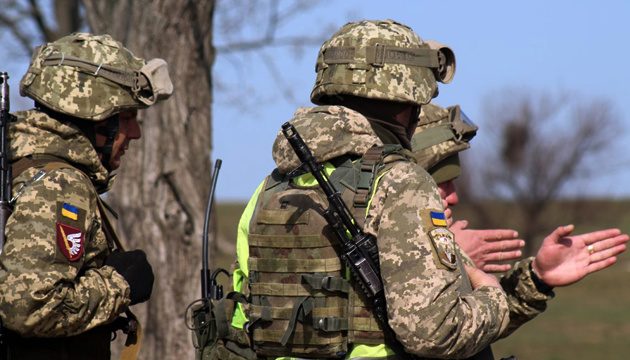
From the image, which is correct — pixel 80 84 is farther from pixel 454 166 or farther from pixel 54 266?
pixel 454 166

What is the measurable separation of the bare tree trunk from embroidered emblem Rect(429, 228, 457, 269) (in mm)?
3365

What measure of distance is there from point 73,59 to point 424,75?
1692 millimetres

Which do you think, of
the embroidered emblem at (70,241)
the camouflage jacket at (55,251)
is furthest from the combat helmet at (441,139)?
the embroidered emblem at (70,241)

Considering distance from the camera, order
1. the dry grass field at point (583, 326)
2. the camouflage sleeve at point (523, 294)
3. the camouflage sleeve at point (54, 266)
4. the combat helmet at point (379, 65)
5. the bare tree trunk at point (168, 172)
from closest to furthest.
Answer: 1. the camouflage sleeve at point (54, 266)
2. the combat helmet at point (379, 65)
3. the camouflage sleeve at point (523, 294)
4. the bare tree trunk at point (168, 172)
5. the dry grass field at point (583, 326)

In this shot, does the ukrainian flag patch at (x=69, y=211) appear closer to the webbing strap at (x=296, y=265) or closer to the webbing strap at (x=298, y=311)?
the webbing strap at (x=296, y=265)

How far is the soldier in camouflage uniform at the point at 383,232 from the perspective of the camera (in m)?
3.32

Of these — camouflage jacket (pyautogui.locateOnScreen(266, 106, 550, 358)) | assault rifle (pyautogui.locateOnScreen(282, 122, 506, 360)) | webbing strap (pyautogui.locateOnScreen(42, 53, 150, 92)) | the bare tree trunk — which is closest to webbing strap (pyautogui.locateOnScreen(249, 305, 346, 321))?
assault rifle (pyautogui.locateOnScreen(282, 122, 506, 360))

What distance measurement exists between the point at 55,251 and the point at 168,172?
9.23 ft

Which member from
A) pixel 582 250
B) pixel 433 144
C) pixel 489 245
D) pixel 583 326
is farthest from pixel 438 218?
pixel 583 326

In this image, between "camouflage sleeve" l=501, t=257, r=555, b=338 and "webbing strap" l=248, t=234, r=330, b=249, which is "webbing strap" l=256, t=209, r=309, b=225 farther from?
"camouflage sleeve" l=501, t=257, r=555, b=338

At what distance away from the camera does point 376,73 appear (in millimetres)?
3795

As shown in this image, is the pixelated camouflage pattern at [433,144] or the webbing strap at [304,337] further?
the pixelated camouflage pattern at [433,144]

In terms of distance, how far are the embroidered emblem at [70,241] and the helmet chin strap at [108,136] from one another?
611mm

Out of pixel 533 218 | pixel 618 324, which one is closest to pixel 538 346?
pixel 618 324
